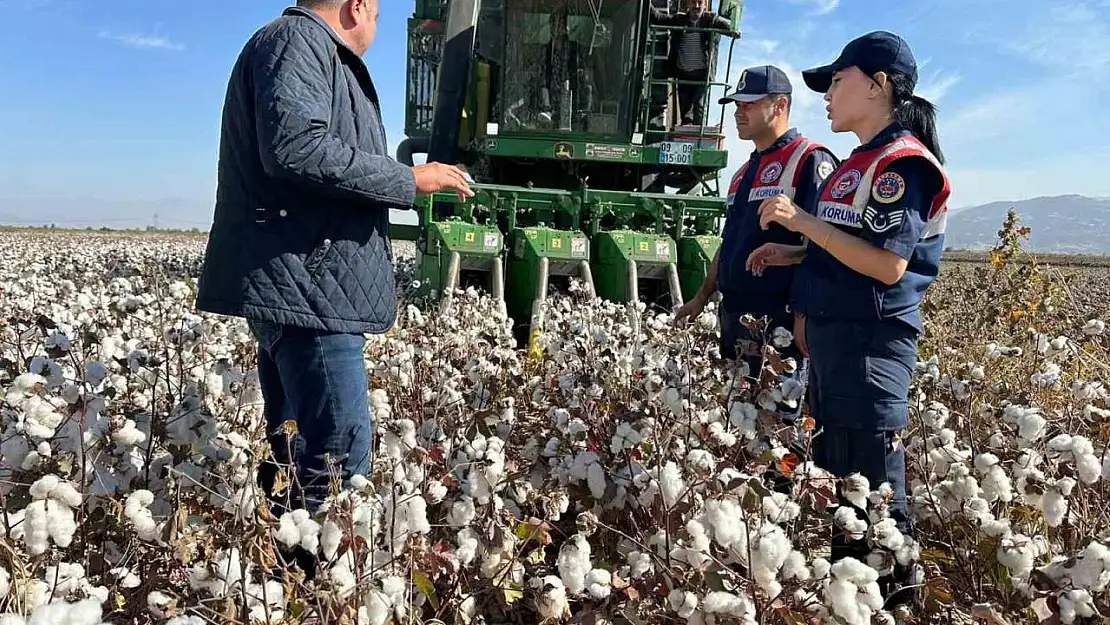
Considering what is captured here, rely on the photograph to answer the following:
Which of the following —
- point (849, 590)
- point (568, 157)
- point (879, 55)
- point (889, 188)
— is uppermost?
point (568, 157)

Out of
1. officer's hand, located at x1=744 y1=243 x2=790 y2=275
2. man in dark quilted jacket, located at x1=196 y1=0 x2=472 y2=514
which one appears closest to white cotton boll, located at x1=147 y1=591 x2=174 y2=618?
man in dark quilted jacket, located at x1=196 y1=0 x2=472 y2=514

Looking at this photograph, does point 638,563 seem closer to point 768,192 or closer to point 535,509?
point 535,509

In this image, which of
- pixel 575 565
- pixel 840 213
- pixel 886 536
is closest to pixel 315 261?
pixel 575 565

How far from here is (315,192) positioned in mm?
2494

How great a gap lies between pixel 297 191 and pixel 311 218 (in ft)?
0.29

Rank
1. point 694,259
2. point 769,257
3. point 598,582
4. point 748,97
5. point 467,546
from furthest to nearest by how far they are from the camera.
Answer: point 694,259, point 748,97, point 769,257, point 467,546, point 598,582

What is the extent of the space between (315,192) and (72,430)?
1096 millimetres

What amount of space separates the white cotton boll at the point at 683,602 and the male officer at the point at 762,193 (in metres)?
1.61

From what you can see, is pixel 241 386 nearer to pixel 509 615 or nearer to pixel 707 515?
pixel 509 615

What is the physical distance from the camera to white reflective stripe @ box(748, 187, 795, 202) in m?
3.58

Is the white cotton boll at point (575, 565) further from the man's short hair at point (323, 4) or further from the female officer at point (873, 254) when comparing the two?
the man's short hair at point (323, 4)

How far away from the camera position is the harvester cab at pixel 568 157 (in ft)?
25.5

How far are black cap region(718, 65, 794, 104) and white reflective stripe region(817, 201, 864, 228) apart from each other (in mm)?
1004

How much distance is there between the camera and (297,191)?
8.38ft
